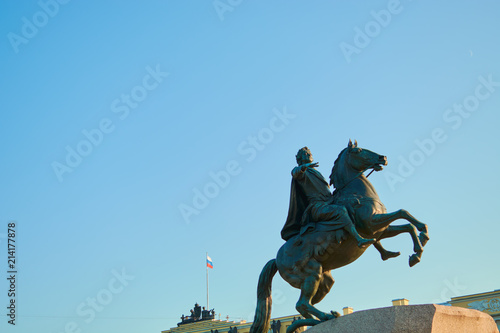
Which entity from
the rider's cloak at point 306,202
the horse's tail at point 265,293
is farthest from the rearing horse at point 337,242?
the rider's cloak at point 306,202

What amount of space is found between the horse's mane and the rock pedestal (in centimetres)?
260

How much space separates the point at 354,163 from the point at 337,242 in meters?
1.46

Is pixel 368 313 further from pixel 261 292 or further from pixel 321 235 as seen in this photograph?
pixel 261 292

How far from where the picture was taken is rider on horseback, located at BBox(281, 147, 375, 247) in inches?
387

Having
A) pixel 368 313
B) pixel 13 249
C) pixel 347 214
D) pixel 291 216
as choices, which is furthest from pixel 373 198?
pixel 13 249

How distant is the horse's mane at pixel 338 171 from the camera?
1019 cm

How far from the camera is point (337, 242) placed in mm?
9422

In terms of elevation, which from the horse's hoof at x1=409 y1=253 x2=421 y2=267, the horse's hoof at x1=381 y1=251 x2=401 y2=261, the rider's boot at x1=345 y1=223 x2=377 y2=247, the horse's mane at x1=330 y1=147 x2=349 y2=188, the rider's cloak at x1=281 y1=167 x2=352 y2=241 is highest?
the horse's mane at x1=330 y1=147 x2=349 y2=188

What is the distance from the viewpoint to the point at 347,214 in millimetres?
9391

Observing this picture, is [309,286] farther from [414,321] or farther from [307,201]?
[414,321]

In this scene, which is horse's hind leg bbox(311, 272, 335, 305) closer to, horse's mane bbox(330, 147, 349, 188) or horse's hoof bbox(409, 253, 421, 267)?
horse's mane bbox(330, 147, 349, 188)

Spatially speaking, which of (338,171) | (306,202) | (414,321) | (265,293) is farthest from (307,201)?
(414,321)

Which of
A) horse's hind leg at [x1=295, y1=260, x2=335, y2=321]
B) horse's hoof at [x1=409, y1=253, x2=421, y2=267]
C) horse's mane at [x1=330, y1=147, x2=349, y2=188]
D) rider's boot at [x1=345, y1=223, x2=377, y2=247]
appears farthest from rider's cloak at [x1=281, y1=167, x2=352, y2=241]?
horse's hoof at [x1=409, y1=253, x2=421, y2=267]

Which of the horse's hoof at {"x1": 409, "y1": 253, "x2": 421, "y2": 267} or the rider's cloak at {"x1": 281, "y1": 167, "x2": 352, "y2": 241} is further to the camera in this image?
the rider's cloak at {"x1": 281, "y1": 167, "x2": 352, "y2": 241}
